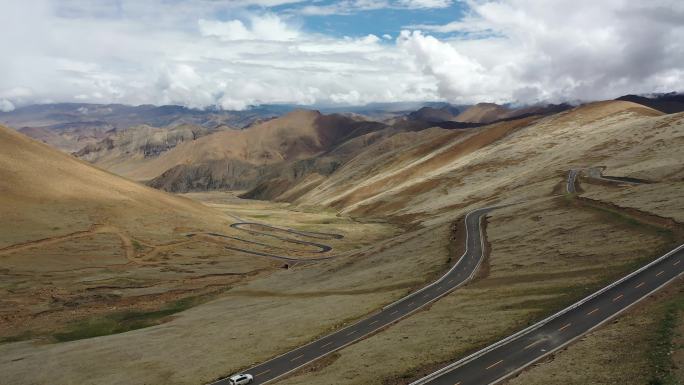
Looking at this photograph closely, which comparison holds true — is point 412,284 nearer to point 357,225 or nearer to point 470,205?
point 470,205

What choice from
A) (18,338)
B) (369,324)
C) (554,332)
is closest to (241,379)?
(369,324)

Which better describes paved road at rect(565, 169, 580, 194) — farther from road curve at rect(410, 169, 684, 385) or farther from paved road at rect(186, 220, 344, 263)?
road curve at rect(410, 169, 684, 385)

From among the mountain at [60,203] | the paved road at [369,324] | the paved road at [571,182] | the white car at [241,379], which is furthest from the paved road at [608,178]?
the mountain at [60,203]

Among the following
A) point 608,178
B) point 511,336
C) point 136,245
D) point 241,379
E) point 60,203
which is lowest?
point 136,245

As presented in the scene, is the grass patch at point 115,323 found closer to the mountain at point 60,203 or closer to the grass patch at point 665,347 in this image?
the mountain at point 60,203

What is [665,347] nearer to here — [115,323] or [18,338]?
[115,323]
